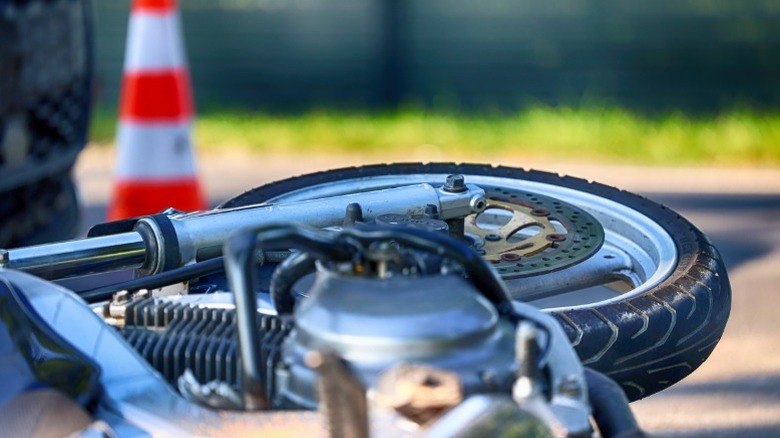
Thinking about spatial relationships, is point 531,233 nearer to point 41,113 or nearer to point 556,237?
point 556,237

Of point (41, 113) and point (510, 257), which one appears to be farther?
point (41, 113)

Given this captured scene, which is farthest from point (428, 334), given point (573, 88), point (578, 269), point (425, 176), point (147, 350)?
point (573, 88)

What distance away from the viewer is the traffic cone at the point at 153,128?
3926mm

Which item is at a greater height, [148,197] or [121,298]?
[121,298]

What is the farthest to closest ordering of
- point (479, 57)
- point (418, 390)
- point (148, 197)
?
point (479, 57) < point (148, 197) < point (418, 390)

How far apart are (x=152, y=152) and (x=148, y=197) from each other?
0.14 metres

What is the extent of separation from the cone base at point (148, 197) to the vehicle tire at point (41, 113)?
2.30 ft

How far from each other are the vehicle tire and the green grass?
10.3 feet

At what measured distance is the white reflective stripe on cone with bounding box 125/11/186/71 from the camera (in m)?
3.96

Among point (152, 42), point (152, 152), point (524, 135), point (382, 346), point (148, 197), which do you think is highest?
point (382, 346)

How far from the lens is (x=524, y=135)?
21.0 ft

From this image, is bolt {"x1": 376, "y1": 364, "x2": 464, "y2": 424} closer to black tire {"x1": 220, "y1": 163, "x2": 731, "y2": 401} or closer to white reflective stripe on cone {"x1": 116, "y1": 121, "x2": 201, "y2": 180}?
black tire {"x1": 220, "y1": 163, "x2": 731, "y2": 401}

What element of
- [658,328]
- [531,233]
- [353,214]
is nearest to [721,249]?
[531,233]

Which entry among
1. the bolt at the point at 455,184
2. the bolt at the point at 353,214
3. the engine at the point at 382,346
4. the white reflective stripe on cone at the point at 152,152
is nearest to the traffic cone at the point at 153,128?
the white reflective stripe on cone at the point at 152,152
